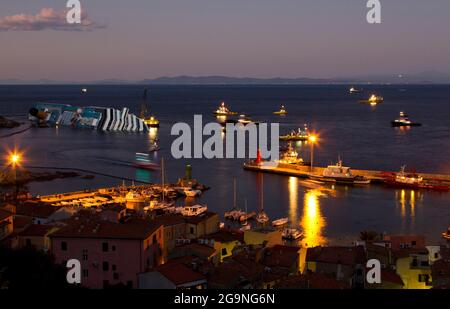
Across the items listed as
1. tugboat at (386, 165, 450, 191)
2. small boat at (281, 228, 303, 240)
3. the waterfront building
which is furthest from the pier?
the waterfront building

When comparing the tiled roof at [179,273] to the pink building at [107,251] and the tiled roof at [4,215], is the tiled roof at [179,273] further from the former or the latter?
the tiled roof at [4,215]

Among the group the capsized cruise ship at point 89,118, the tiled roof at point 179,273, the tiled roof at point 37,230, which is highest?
the capsized cruise ship at point 89,118

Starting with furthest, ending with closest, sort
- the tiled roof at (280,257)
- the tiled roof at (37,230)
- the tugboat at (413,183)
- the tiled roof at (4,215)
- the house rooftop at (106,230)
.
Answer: the tugboat at (413,183) < the tiled roof at (4,215) < the tiled roof at (37,230) < the tiled roof at (280,257) < the house rooftop at (106,230)

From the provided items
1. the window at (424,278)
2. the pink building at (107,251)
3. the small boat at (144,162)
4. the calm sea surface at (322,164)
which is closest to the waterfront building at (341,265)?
the window at (424,278)

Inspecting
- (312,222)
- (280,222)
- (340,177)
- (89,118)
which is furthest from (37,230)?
(89,118)

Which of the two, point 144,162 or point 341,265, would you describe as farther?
point 144,162

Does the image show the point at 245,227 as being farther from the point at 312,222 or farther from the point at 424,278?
the point at 424,278
